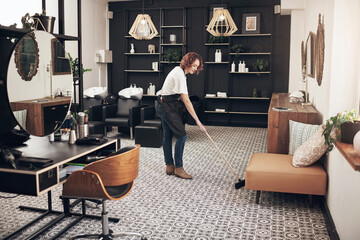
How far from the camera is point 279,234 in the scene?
3.38m

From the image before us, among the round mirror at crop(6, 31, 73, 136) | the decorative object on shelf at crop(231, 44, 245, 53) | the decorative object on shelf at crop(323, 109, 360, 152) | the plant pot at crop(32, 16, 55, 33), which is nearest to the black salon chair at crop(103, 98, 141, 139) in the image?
the decorative object on shelf at crop(231, 44, 245, 53)

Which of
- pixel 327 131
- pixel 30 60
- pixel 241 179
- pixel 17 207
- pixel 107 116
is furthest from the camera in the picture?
pixel 107 116

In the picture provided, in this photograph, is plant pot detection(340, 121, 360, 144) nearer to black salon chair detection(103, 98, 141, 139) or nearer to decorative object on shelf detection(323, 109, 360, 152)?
decorative object on shelf detection(323, 109, 360, 152)

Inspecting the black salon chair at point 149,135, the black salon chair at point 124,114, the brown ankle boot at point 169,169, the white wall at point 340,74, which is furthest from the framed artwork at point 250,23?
the white wall at point 340,74

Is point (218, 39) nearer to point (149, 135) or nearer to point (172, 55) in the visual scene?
point (172, 55)

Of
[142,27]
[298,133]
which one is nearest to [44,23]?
[298,133]

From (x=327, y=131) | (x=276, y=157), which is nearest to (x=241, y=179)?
(x=276, y=157)

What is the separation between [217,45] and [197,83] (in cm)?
117

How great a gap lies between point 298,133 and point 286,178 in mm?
818

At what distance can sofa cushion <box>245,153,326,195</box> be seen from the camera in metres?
3.90

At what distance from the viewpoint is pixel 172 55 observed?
33.5 feet

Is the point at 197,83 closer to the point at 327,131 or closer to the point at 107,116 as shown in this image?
the point at 107,116

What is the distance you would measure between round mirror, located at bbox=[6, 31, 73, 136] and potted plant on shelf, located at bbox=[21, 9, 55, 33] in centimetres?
10

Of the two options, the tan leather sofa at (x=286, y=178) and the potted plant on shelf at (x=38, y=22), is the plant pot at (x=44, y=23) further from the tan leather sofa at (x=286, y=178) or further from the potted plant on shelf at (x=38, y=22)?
the tan leather sofa at (x=286, y=178)
